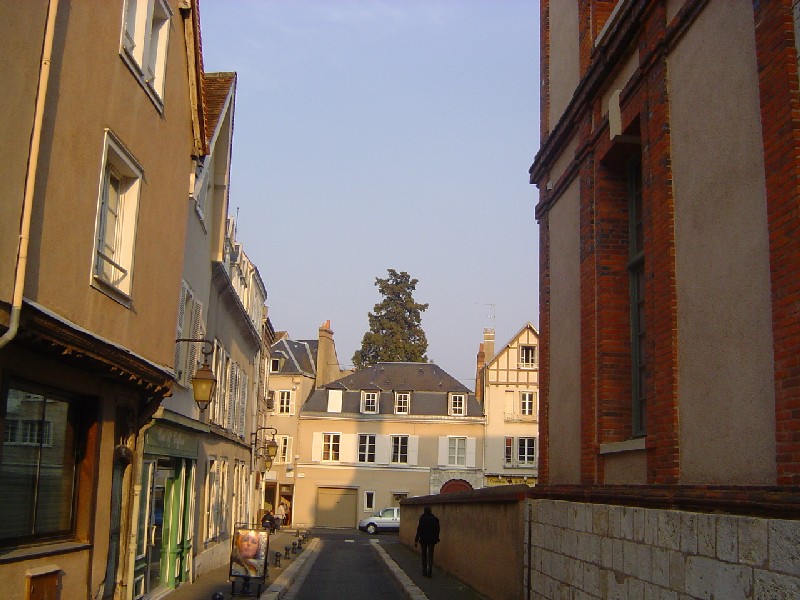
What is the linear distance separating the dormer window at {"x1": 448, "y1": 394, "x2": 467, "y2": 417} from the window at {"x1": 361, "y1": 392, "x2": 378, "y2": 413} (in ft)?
14.4

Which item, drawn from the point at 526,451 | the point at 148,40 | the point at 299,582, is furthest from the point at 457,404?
the point at 148,40

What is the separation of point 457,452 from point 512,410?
152 inches

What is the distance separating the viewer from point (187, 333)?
48.9 ft

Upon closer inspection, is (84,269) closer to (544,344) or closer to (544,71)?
(544,344)

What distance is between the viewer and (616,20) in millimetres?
10688

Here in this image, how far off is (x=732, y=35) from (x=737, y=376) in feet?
9.40

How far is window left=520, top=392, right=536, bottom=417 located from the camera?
160 feet

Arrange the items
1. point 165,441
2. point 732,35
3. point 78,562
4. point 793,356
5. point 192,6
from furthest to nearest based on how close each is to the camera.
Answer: point 165,441 < point 192,6 < point 78,562 < point 732,35 < point 793,356

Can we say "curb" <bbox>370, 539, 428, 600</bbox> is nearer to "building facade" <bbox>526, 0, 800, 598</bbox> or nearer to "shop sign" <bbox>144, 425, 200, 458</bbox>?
"building facade" <bbox>526, 0, 800, 598</bbox>

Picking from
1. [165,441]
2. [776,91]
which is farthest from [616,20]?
[165,441]

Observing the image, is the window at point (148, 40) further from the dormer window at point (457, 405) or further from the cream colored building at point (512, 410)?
the dormer window at point (457, 405)

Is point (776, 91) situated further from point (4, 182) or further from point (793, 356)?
point (4, 182)

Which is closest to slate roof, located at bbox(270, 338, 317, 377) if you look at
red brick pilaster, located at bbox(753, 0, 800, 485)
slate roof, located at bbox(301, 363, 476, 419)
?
slate roof, located at bbox(301, 363, 476, 419)

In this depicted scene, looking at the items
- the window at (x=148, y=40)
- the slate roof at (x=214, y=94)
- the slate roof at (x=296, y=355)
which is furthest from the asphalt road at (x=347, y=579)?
the slate roof at (x=296, y=355)
